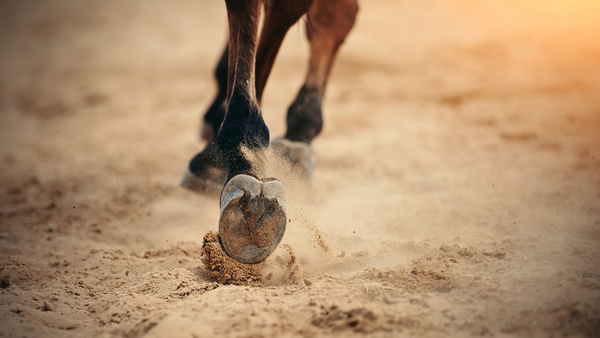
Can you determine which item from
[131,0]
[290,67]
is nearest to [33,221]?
[290,67]

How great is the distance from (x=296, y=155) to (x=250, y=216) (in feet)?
2.52

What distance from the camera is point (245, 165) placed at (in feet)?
5.25

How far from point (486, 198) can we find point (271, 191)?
1462 millimetres

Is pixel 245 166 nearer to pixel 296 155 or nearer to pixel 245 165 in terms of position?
pixel 245 165

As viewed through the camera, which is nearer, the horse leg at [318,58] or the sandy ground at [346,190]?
the sandy ground at [346,190]

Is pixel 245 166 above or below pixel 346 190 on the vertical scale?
above

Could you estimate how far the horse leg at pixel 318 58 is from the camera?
2.46m

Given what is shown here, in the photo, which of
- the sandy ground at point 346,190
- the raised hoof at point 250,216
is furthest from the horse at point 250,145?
the sandy ground at point 346,190

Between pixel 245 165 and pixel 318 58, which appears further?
pixel 318 58

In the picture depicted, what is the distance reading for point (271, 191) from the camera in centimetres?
151

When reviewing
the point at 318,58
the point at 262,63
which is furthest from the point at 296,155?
the point at 318,58

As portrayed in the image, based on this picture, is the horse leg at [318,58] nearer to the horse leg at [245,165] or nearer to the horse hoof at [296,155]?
the horse hoof at [296,155]

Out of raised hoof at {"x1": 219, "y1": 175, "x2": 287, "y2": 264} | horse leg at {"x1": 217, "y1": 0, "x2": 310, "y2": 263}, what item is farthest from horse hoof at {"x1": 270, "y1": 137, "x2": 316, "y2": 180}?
raised hoof at {"x1": 219, "y1": 175, "x2": 287, "y2": 264}

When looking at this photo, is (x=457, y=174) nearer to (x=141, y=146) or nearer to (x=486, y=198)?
(x=486, y=198)
